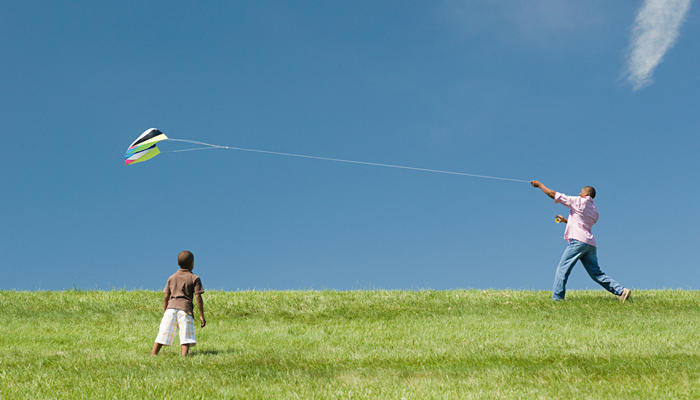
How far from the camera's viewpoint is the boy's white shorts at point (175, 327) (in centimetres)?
1052

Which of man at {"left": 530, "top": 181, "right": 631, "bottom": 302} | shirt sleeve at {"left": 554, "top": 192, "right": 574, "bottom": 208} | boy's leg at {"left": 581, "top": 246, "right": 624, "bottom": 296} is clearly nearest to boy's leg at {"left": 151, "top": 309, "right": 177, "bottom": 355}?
man at {"left": 530, "top": 181, "right": 631, "bottom": 302}

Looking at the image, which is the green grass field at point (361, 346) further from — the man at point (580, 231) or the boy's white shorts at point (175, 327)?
the man at point (580, 231)

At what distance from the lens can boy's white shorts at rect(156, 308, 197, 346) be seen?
1052 cm

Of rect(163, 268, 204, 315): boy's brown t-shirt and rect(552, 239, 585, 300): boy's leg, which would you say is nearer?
rect(163, 268, 204, 315): boy's brown t-shirt

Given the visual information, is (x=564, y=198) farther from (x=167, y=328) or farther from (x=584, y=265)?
(x=167, y=328)

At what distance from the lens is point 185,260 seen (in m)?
10.8

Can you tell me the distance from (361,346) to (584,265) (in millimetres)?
7086

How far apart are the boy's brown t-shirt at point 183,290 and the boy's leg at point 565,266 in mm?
9161

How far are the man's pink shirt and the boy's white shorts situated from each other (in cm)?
933

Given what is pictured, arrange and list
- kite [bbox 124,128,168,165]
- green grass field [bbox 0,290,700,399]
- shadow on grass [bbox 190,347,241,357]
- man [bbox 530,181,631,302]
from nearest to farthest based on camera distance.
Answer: green grass field [bbox 0,290,700,399]
shadow on grass [bbox 190,347,241,357]
kite [bbox 124,128,168,165]
man [bbox 530,181,631,302]

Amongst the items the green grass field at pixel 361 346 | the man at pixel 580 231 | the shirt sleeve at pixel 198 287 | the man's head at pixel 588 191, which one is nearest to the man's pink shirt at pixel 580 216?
the man at pixel 580 231

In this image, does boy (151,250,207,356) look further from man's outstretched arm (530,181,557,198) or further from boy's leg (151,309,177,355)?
man's outstretched arm (530,181,557,198)

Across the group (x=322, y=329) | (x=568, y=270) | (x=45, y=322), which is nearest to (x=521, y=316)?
(x=568, y=270)

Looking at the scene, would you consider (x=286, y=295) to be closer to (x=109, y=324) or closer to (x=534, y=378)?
(x=109, y=324)
